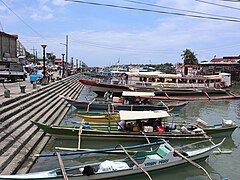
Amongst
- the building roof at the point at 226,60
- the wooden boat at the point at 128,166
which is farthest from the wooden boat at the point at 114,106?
the building roof at the point at 226,60

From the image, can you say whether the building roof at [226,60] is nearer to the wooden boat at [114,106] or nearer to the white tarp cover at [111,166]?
the wooden boat at [114,106]

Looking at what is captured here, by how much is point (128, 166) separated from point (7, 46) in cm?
4625

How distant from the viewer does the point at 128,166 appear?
8305 mm

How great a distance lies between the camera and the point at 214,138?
13711mm

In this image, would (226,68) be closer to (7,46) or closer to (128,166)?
(7,46)

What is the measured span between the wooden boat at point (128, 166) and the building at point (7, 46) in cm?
4270

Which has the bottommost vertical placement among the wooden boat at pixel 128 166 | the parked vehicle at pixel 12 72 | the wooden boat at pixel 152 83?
the wooden boat at pixel 128 166

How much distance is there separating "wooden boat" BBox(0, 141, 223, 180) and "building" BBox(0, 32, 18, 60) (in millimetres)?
42696

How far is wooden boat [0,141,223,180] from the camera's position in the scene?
23.9 feet

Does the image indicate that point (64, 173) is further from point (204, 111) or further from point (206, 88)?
point (206, 88)

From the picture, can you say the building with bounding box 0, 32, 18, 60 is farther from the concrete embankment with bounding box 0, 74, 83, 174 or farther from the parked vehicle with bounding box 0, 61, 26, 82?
the concrete embankment with bounding box 0, 74, 83, 174

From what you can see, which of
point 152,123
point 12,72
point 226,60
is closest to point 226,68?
point 226,60

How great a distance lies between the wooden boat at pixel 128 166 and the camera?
7.28 m

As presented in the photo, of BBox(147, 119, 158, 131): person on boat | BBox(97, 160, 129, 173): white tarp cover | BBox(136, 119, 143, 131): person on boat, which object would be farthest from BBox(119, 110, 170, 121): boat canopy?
BBox(97, 160, 129, 173): white tarp cover
